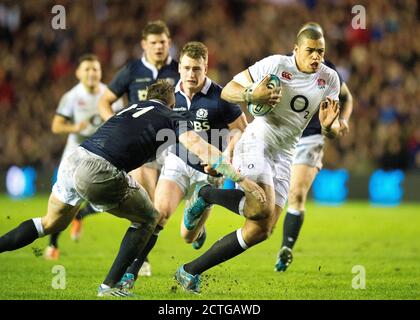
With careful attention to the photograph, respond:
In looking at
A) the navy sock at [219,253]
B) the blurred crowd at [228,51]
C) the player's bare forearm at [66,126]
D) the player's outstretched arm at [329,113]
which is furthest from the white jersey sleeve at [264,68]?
the blurred crowd at [228,51]

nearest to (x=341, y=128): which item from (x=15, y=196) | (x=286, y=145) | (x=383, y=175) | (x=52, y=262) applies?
(x=286, y=145)

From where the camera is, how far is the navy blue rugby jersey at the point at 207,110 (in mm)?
9273

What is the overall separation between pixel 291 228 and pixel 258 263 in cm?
63

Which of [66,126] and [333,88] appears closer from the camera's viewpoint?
[333,88]

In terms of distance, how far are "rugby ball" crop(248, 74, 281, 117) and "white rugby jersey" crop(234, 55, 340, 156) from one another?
266 mm

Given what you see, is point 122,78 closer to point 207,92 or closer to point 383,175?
point 207,92

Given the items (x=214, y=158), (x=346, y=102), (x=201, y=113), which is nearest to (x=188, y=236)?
(x=201, y=113)

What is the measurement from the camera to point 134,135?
25.2ft

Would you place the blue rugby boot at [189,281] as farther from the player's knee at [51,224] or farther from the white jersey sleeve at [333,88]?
the white jersey sleeve at [333,88]

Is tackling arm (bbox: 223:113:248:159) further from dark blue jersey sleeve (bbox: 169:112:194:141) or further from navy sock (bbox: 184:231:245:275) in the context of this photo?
dark blue jersey sleeve (bbox: 169:112:194:141)

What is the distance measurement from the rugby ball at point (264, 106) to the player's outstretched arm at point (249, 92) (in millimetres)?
29

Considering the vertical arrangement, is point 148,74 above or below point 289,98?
above

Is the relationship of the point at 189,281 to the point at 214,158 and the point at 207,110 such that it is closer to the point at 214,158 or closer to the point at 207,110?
the point at 214,158

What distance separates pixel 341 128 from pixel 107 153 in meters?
2.89
